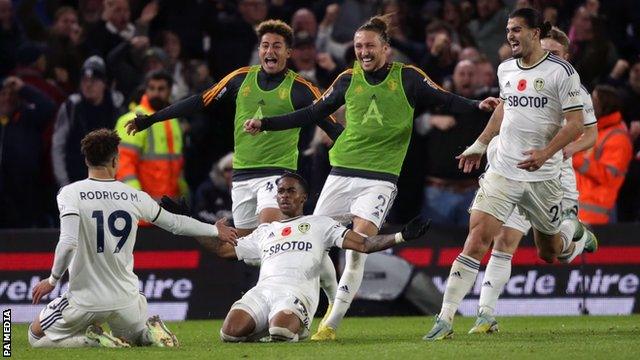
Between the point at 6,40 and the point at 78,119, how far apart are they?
2.61 metres

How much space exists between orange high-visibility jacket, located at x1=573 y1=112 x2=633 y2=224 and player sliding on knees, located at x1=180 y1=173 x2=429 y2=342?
4.98 m

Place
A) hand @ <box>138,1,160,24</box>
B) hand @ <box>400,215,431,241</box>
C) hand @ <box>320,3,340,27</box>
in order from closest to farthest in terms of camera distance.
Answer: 1. hand @ <box>400,215,431,241</box>
2. hand @ <box>320,3,340,27</box>
3. hand @ <box>138,1,160,24</box>

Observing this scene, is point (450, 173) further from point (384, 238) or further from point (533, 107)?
point (384, 238)

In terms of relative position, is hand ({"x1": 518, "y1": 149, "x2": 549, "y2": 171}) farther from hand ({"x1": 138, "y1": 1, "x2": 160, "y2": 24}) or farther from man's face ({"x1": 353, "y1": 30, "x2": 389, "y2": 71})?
hand ({"x1": 138, "y1": 1, "x2": 160, "y2": 24})

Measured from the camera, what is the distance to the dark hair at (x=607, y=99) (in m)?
16.3

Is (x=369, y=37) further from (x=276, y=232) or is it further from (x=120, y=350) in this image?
(x=120, y=350)

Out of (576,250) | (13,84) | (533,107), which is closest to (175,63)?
(13,84)

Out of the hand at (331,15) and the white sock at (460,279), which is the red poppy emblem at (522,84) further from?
the hand at (331,15)

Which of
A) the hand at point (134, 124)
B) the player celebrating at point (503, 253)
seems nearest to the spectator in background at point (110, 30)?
the hand at point (134, 124)

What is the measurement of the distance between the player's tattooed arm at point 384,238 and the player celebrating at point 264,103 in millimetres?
1884

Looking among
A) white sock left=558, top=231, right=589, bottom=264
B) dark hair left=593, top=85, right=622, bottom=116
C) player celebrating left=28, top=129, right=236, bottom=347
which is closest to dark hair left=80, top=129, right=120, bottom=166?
player celebrating left=28, top=129, right=236, bottom=347

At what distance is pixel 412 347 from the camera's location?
11.3m

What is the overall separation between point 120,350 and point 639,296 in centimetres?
668

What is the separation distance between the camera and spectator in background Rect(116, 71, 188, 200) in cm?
1681
